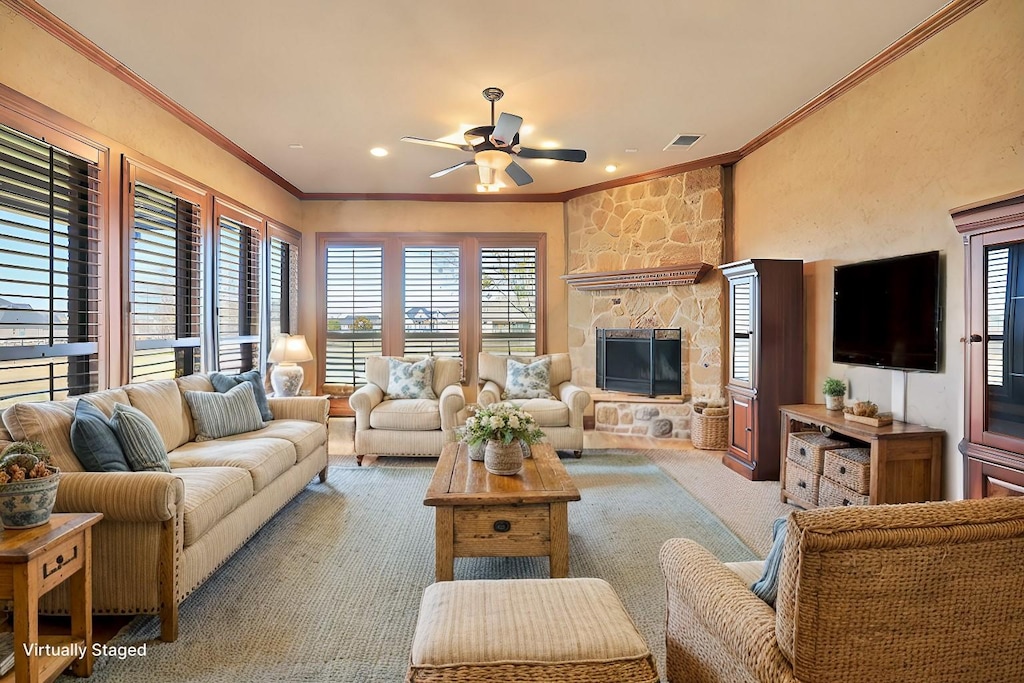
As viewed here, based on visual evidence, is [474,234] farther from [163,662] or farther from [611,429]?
[163,662]

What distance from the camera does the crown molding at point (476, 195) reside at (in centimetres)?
276

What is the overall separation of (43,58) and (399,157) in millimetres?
2694

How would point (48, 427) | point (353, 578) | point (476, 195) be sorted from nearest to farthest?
point (48, 427) < point (353, 578) < point (476, 195)

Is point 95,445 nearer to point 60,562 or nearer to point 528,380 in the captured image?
point 60,562

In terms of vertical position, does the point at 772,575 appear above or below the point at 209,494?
above

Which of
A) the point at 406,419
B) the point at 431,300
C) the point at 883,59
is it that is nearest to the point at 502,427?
the point at 406,419

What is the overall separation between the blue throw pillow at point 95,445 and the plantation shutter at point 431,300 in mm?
4116

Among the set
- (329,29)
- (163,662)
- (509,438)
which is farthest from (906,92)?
(163,662)

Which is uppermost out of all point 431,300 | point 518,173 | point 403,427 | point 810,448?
point 518,173

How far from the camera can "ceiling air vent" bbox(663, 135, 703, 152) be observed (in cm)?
459

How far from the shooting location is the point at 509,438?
2781 mm

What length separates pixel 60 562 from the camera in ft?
5.89

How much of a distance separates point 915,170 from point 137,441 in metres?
4.51

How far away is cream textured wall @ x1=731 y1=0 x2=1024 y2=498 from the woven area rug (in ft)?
5.10
